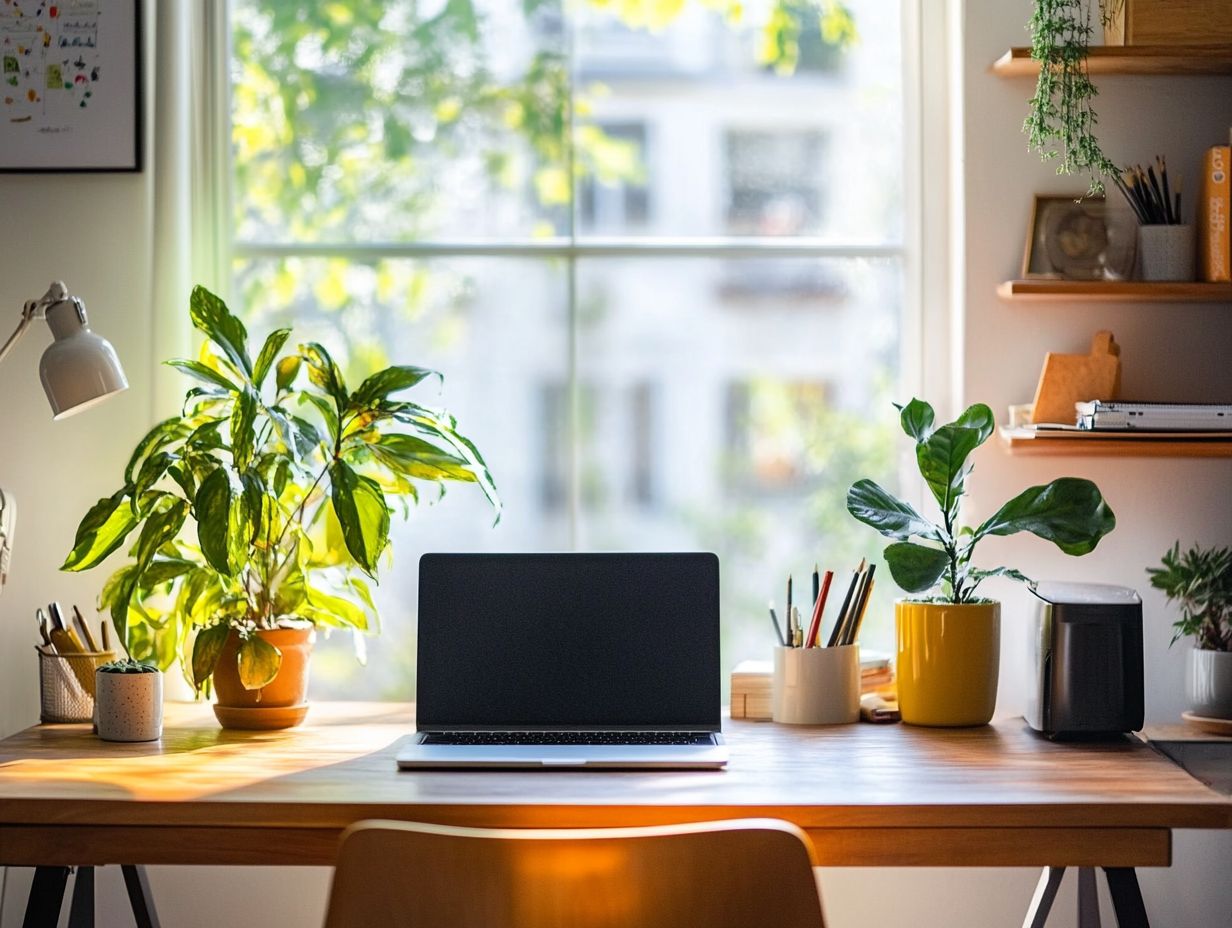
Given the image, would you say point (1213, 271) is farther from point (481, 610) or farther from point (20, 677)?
point (20, 677)

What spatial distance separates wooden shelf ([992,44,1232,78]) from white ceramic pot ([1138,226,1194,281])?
28 cm

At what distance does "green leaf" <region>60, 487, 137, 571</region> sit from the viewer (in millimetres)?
2119

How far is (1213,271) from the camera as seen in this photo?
2307 mm

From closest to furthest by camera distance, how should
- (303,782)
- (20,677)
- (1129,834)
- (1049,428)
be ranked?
(1129,834)
(303,782)
(1049,428)
(20,677)

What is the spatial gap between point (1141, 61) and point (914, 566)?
98cm

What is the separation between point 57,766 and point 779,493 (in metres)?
1.37

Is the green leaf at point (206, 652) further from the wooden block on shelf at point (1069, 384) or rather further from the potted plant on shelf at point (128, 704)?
the wooden block on shelf at point (1069, 384)

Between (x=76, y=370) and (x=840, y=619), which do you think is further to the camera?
(x=840, y=619)

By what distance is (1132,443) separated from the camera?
2252 mm

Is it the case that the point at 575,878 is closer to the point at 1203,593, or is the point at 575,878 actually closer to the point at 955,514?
the point at 955,514

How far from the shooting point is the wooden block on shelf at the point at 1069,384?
235 cm

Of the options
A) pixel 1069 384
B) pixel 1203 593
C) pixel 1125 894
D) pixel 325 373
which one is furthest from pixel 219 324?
pixel 1203 593

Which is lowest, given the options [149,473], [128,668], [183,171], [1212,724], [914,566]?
[1212,724]

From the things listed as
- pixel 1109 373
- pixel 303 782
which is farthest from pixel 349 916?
pixel 1109 373
